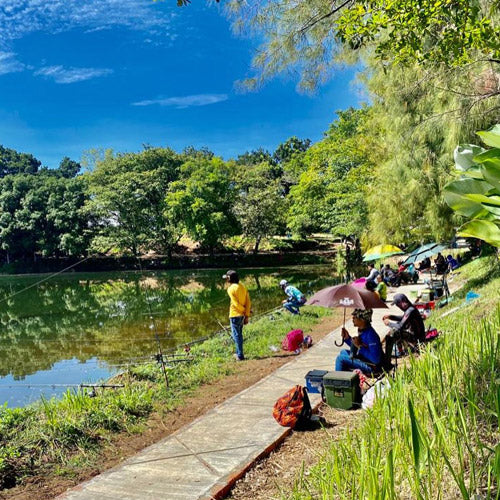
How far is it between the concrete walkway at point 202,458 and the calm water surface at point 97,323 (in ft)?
9.65

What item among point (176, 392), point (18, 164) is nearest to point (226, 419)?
point (176, 392)

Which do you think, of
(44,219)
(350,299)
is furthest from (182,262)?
(350,299)

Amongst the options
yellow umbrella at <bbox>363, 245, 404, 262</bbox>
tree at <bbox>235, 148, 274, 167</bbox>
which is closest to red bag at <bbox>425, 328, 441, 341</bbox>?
yellow umbrella at <bbox>363, 245, 404, 262</bbox>

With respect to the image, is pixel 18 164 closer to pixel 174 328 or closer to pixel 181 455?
pixel 174 328

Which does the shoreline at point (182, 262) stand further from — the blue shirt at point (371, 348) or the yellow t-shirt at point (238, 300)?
the blue shirt at point (371, 348)

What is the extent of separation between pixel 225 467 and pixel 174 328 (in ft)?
34.5

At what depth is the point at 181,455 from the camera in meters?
4.11

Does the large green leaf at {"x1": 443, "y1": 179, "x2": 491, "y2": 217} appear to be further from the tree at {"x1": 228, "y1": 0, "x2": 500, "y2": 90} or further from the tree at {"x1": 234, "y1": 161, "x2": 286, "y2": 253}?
the tree at {"x1": 234, "y1": 161, "x2": 286, "y2": 253}

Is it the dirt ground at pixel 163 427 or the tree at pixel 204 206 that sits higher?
the tree at pixel 204 206

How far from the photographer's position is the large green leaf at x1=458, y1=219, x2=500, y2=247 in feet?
6.06

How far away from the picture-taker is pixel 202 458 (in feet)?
13.1

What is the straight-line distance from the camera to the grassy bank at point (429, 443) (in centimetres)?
167

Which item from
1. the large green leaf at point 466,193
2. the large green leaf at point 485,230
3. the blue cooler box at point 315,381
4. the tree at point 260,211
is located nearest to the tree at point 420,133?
the blue cooler box at point 315,381

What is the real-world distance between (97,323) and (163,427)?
1184 cm
